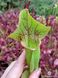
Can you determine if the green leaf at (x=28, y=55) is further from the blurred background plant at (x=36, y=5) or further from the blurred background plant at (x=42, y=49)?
the blurred background plant at (x=36, y=5)

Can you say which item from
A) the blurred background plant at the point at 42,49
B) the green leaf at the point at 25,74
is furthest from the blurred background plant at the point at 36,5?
the green leaf at the point at 25,74

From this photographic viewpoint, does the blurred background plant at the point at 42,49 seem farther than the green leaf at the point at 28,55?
Yes

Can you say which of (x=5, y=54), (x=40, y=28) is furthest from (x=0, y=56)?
(x=40, y=28)

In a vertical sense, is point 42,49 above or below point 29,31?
below

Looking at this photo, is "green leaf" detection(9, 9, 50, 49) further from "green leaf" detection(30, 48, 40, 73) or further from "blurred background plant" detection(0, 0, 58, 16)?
"blurred background plant" detection(0, 0, 58, 16)

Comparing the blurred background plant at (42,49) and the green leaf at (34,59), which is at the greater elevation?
the green leaf at (34,59)

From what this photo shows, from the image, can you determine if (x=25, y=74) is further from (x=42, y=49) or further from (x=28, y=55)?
(x=42, y=49)

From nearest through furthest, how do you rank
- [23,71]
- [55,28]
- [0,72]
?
[23,71] → [0,72] → [55,28]

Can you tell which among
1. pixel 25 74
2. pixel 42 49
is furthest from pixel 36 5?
pixel 25 74

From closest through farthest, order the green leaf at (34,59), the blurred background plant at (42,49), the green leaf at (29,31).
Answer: the green leaf at (29,31) → the green leaf at (34,59) → the blurred background plant at (42,49)

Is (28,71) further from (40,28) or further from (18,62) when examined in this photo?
(40,28)

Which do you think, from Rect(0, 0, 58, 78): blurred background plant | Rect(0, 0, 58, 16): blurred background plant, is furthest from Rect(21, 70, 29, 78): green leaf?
Rect(0, 0, 58, 16): blurred background plant
